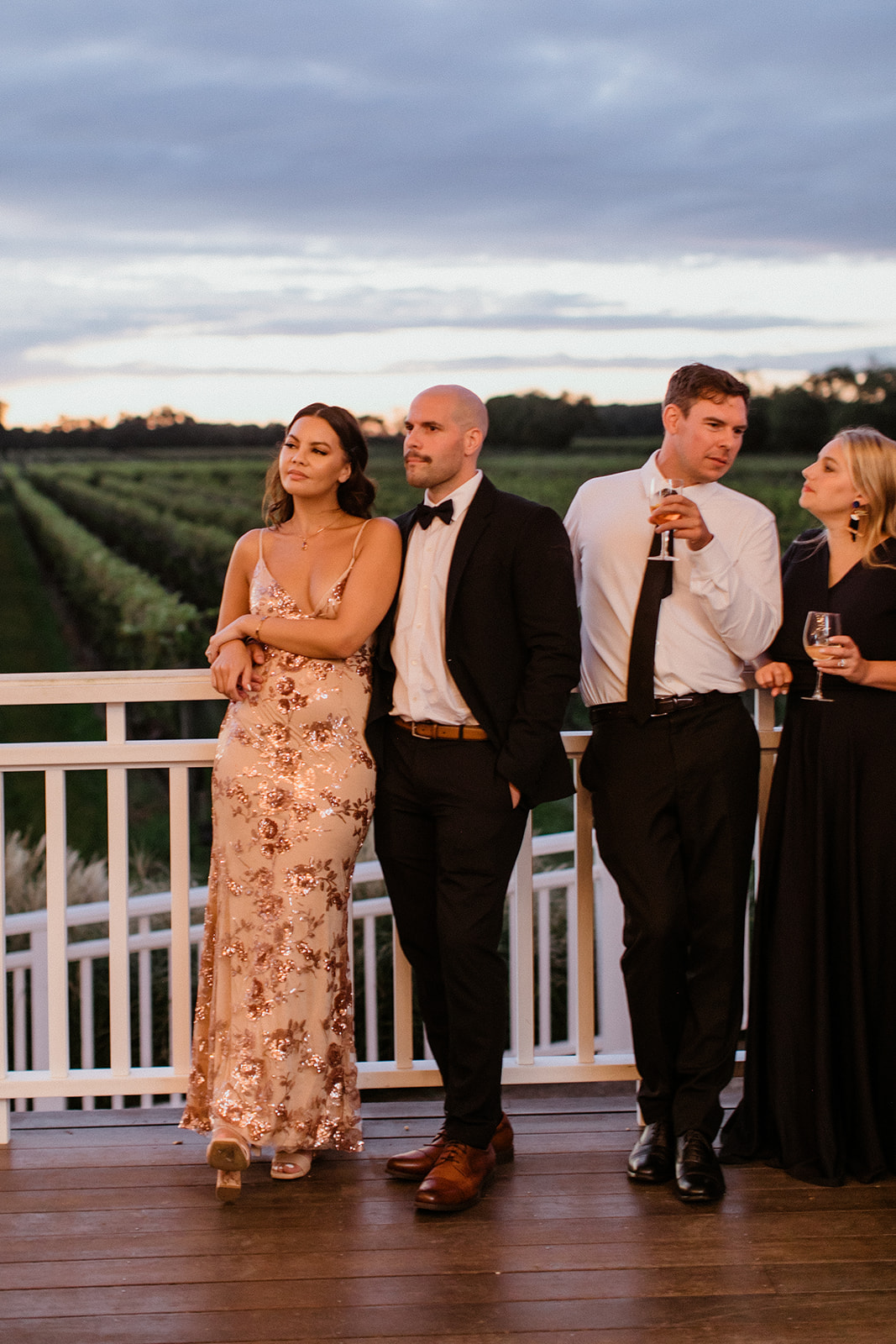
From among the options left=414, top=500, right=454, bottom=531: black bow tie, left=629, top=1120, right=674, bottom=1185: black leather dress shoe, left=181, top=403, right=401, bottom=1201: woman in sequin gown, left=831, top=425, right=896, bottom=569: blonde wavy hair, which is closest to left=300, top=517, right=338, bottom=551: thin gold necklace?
left=181, top=403, right=401, bottom=1201: woman in sequin gown

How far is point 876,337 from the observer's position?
783 centimetres

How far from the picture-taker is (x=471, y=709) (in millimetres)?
2479

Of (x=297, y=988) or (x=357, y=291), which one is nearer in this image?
(x=297, y=988)

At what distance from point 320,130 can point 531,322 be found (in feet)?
6.76

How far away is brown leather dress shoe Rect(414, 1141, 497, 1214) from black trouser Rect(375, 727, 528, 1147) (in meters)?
0.03

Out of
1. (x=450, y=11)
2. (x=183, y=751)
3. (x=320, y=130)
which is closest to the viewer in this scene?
(x=183, y=751)

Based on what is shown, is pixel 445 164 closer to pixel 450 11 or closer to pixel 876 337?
pixel 450 11

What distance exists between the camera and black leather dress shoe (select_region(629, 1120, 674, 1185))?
258cm

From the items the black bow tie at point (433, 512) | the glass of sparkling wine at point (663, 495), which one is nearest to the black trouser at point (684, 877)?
the glass of sparkling wine at point (663, 495)

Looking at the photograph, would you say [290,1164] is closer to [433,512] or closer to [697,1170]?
[697,1170]

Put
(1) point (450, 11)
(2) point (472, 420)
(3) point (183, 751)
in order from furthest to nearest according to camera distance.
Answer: (1) point (450, 11)
(3) point (183, 751)
(2) point (472, 420)

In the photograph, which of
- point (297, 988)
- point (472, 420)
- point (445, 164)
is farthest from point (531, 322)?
point (297, 988)

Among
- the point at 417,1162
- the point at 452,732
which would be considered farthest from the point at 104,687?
the point at 417,1162

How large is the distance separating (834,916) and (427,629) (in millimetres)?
1097
